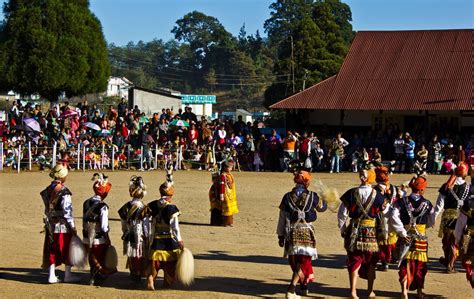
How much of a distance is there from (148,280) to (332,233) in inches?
232

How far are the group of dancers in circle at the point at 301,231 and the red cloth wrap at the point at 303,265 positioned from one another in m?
0.01

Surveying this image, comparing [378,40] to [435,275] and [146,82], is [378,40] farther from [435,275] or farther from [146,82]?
[146,82]

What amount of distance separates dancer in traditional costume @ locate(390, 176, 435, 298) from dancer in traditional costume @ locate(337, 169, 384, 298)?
33cm

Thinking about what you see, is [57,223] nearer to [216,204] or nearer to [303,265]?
[303,265]

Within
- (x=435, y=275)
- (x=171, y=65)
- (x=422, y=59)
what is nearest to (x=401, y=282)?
(x=435, y=275)

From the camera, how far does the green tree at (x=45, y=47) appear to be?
124 feet

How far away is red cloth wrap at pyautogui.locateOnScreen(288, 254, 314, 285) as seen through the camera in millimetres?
11062

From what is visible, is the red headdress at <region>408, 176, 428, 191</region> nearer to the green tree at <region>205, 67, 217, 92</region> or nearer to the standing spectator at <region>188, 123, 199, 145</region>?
the standing spectator at <region>188, 123, 199, 145</region>

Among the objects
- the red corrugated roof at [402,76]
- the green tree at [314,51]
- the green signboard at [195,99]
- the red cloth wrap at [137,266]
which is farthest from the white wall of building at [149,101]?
the red cloth wrap at [137,266]

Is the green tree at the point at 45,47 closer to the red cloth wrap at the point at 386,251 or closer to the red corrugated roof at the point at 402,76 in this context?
the red corrugated roof at the point at 402,76

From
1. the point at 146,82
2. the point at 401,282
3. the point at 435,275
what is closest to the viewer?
the point at 401,282

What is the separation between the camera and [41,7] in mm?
38312

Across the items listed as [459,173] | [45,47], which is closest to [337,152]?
[45,47]

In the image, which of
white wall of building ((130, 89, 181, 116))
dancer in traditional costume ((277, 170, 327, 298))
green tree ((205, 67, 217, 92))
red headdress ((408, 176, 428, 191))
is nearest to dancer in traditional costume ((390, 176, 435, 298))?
red headdress ((408, 176, 428, 191))
